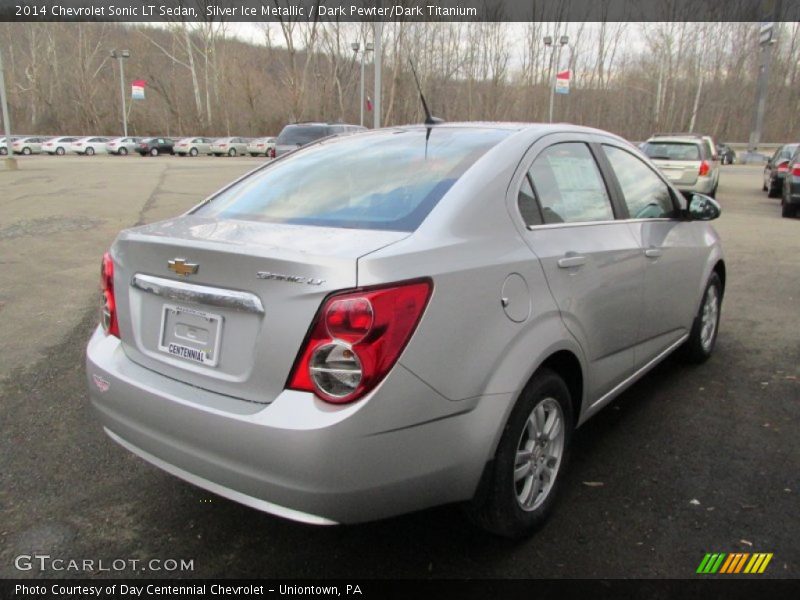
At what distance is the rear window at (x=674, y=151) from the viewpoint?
15.0 meters

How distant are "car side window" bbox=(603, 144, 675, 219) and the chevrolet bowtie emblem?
2342mm

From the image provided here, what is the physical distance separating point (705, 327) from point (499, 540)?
9.24ft

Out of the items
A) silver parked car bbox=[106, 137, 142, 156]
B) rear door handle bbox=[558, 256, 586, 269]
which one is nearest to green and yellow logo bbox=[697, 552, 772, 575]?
rear door handle bbox=[558, 256, 586, 269]

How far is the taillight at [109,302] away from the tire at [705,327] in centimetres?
364

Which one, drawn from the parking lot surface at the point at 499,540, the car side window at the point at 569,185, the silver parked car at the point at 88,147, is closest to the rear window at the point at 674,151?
the parking lot surface at the point at 499,540

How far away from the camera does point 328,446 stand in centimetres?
193

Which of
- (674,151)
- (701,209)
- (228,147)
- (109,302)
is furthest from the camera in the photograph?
(228,147)

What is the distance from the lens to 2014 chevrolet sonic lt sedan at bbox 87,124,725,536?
6.48 ft

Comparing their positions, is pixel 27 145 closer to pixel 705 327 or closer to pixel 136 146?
pixel 136 146

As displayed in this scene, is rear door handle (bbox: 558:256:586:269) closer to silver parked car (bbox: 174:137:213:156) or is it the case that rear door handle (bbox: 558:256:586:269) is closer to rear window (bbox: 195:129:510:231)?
rear window (bbox: 195:129:510:231)

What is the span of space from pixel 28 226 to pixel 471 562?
1079 cm

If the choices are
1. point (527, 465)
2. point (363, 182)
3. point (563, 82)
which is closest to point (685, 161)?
point (363, 182)

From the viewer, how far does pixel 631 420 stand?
3.74m

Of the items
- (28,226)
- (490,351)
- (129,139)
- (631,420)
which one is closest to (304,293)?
(490,351)
